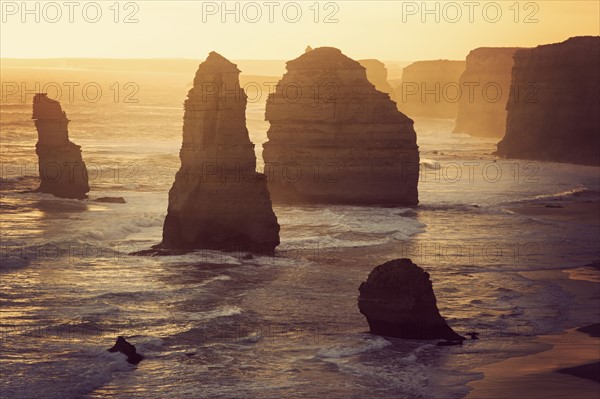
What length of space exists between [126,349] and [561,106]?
83.3 m

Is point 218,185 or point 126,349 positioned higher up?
point 218,185

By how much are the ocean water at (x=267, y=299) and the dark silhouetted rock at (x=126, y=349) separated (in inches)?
10.6

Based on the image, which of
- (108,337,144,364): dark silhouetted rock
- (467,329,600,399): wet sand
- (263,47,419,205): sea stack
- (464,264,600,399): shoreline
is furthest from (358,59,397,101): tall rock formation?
(108,337,144,364): dark silhouetted rock

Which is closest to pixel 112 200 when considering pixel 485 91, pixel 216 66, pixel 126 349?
pixel 216 66

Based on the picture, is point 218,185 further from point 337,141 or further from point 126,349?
point 337,141

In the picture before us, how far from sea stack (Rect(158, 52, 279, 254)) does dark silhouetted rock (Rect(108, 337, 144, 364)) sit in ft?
51.1

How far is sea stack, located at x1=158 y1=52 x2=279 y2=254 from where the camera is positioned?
133 feet

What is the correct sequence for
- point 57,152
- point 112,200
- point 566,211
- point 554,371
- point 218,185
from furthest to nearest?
1. point 112,200
2. point 57,152
3. point 566,211
4. point 218,185
5. point 554,371

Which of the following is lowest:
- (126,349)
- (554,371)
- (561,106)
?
(554,371)

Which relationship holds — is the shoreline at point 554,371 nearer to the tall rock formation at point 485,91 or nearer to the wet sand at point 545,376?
the wet sand at point 545,376

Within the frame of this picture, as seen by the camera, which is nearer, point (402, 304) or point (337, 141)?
point (402, 304)

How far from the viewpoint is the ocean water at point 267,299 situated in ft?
77.3

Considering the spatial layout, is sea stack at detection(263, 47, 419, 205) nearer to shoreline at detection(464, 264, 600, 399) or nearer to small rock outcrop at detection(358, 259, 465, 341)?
shoreline at detection(464, 264, 600, 399)

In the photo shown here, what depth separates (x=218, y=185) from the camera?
133 ft
